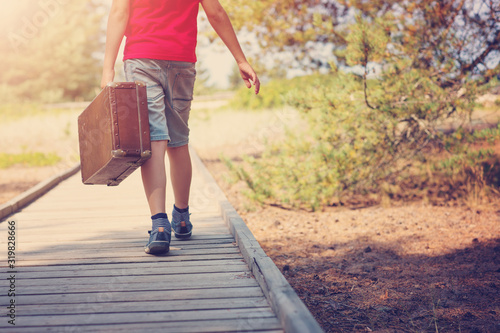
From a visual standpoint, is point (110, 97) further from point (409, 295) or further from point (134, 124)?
point (409, 295)

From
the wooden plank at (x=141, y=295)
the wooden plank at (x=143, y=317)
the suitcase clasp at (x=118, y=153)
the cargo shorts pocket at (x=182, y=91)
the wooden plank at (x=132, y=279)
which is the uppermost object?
the cargo shorts pocket at (x=182, y=91)

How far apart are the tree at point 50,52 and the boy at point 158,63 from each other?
1197 inches

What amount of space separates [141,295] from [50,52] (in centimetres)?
3324

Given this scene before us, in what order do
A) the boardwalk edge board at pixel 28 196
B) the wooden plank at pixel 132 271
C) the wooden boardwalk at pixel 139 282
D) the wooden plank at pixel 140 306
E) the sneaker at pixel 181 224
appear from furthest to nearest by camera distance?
the boardwalk edge board at pixel 28 196
the sneaker at pixel 181 224
the wooden plank at pixel 132 271
the wooden plank at pixel 140 306
the wooden boardwalk at pixel 139 282

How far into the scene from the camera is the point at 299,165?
5.82 meters

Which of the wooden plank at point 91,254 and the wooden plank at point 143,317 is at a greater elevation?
the wooden plank at point 143,317

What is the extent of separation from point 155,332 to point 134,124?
48.2 inches

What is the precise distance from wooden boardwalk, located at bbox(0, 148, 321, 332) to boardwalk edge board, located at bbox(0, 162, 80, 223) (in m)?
0.29

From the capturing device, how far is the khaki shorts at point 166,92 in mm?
2934

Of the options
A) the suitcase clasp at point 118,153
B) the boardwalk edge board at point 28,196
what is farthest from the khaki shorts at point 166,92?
the boardwalk edge board at point 28,196

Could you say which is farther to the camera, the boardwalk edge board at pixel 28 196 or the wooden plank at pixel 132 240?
the boardwalk edge board at pixel 28 196

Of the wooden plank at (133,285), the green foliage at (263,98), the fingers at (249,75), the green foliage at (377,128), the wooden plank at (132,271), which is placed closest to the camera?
the wooden plank at (133,285)

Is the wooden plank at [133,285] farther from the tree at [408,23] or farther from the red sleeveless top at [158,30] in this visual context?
the tree at [408,23]

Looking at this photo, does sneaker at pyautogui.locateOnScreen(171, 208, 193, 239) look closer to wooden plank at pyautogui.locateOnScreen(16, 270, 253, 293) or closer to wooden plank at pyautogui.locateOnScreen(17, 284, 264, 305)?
wooden plank at pyautogui.locateOnScreen(16, 270, 253, 293)
